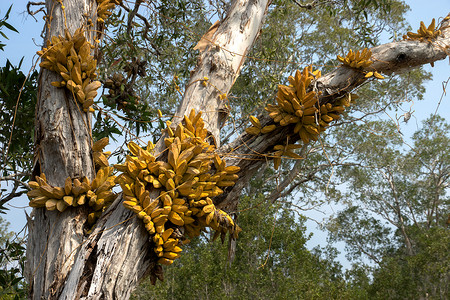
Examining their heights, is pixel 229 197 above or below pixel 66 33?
below

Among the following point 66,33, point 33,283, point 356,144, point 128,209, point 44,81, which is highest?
point 356,144

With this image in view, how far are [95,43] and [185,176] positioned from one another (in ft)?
2.91

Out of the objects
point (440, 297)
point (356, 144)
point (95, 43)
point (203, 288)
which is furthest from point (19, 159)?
point (356, 144)

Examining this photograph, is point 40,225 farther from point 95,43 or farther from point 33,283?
point 95,43

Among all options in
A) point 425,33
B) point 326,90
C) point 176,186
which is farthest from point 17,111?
point 425,33

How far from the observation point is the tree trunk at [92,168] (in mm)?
1500

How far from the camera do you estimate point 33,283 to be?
64.9 inches

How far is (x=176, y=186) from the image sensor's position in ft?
5.35

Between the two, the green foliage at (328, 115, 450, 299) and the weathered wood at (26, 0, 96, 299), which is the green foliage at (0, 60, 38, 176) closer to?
the weathered wood at (26, 0, 96, 299)

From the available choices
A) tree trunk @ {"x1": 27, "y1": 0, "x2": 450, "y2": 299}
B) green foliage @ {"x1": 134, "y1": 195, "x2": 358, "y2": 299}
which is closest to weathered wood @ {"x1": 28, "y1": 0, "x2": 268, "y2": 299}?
tree trunk @ {"x1": 27, "y1": 0, "x2": 450, "y2": 299}

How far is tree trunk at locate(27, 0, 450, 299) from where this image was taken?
4.92 feet

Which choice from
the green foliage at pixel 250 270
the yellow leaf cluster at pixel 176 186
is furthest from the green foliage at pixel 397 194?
the yellow leaf cluster at pixel 176 186

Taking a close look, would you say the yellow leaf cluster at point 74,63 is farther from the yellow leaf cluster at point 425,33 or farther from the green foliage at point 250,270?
the green foliage at point 250,270

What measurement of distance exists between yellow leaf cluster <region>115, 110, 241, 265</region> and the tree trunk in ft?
0.20
